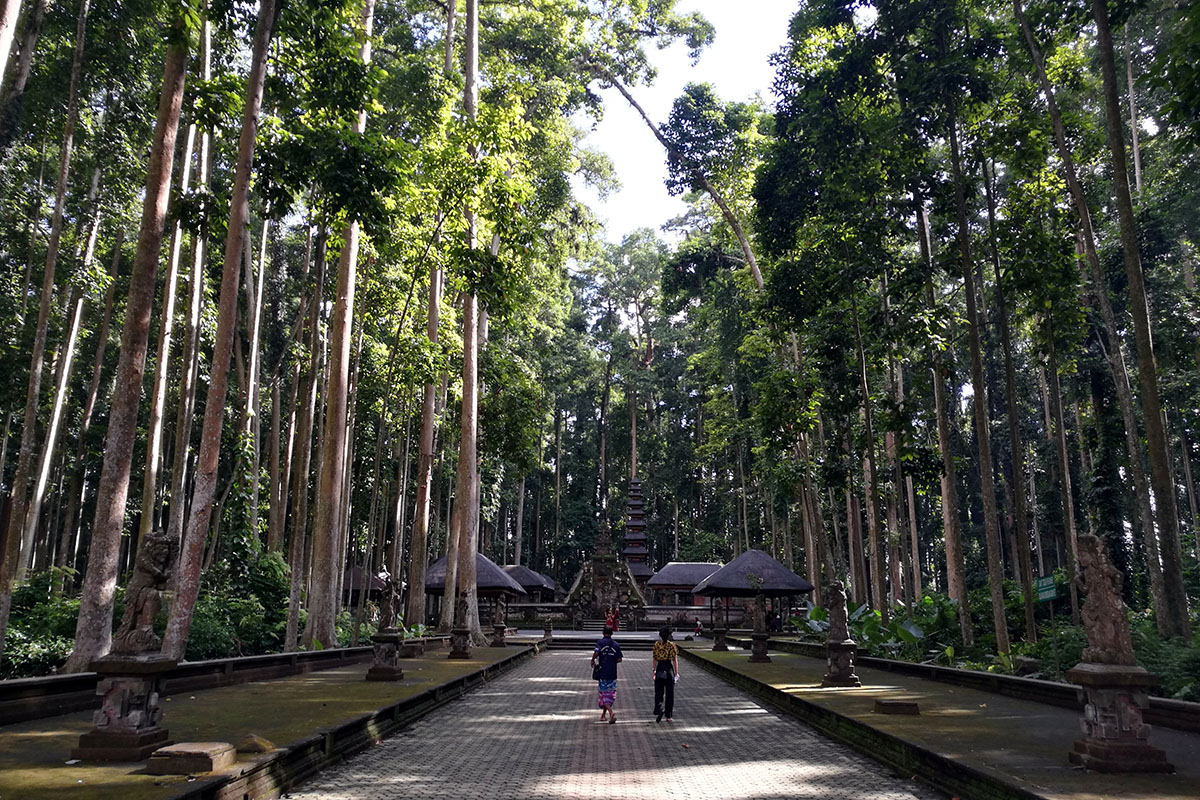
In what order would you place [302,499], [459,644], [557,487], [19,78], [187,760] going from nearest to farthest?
[187,760] → [19,78] → [302,499] → [459,644] → [557,487]

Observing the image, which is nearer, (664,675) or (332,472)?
(664,675)

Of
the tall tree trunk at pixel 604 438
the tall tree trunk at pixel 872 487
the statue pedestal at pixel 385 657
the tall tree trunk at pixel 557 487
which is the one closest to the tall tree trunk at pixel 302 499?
the statue pedestal at pixel 385 657

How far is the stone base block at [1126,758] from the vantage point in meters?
5.69

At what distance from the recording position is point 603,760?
731 cm

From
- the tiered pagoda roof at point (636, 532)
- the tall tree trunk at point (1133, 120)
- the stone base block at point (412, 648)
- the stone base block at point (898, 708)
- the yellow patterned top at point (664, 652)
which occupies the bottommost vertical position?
the stone base block at point (412, 648)

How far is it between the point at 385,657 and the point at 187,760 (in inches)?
281

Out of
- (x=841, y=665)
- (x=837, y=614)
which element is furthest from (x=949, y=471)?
(x=841, y=665)

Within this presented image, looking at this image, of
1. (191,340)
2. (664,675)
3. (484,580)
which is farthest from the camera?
(484,580)

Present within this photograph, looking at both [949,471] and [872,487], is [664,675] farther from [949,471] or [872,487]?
[949,471]

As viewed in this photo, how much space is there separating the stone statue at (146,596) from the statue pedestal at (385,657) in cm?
585

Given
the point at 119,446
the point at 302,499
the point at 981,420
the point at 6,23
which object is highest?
the point at 6,23

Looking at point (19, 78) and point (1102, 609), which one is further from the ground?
point (19, 78)

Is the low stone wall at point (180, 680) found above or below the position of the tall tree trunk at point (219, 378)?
below

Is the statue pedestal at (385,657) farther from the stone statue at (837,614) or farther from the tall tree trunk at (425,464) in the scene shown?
the tall tree trunk at (425,464)
